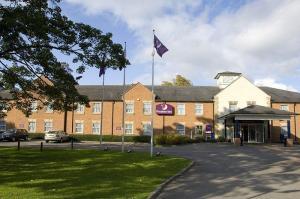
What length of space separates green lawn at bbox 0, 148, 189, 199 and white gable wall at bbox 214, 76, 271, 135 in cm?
3189

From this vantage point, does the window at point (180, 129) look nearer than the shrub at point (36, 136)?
No

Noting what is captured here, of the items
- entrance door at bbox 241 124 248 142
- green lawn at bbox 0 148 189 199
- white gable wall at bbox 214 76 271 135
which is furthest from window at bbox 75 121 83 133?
green lawn at bbox 0 148 189 199

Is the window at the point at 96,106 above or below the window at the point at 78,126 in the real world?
above

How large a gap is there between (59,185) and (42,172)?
4.30 meters

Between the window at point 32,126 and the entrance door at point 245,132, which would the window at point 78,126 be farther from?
the entrance door at point 245,132

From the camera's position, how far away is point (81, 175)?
18.4m

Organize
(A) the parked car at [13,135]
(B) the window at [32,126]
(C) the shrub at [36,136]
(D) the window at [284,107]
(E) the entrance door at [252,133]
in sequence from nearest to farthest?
(A) the parked car at [13,135] < (E) the entrance door at [252,133] < (C) the shrub at [36,136] < (D) the window at [284,107] < (B) the window at [32,126]

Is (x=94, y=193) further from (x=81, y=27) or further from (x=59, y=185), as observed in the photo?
(x=81, y=27)

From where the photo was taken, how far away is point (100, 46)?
2203 cm

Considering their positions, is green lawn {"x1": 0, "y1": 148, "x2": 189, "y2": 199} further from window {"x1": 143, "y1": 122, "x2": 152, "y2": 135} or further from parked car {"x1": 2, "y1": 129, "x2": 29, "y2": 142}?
window {"x1": 143, "y1": 122, "x2": 152, "y2": 135}

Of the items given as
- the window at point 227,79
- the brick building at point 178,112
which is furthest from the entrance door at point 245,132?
the window at point 227,79

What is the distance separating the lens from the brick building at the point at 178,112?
184 ft

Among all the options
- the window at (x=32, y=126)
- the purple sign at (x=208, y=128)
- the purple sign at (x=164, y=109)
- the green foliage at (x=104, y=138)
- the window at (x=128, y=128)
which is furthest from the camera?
the window at (x=32, y=126)

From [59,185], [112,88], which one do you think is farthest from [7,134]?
[59,185]
